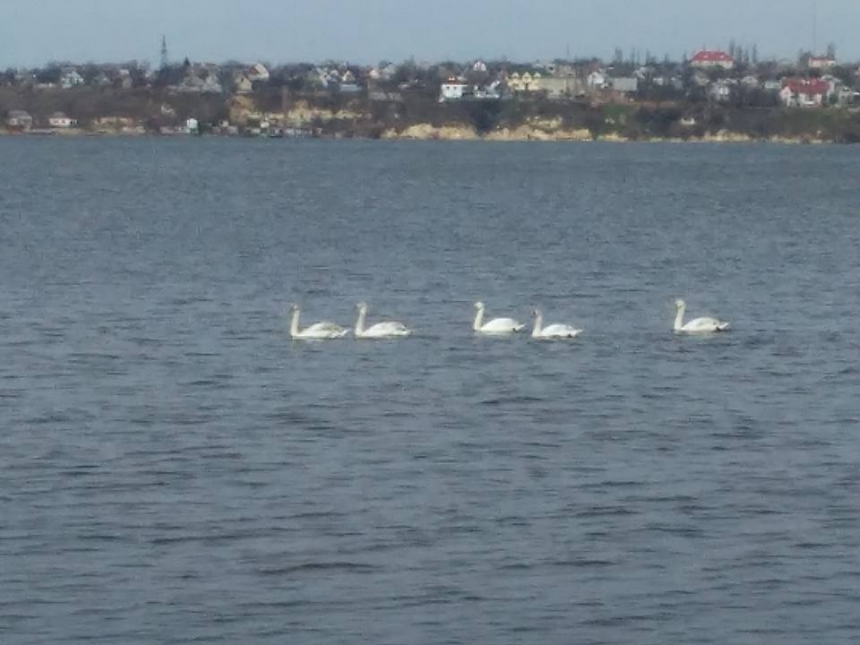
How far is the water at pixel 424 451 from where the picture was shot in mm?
16391

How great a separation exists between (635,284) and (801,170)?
80681mm

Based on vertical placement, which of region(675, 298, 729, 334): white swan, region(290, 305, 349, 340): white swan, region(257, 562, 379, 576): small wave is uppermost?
region(257, 562, 379, 576): small wave

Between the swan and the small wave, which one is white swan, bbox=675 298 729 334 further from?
the small wave

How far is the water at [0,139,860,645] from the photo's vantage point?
16391 mm

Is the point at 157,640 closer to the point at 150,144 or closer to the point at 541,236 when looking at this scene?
the point at 541,236

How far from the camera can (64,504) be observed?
19359 millimetres

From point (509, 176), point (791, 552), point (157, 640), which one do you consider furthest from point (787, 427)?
point (509, 176)

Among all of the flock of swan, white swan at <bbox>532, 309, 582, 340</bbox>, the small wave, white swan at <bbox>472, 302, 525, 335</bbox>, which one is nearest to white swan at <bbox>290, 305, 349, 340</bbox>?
the flock of swan

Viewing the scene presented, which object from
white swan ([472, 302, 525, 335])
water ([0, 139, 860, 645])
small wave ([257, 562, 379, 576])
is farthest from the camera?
white swan ([472, 302, 525, 335])

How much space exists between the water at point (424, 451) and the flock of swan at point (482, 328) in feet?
0.97

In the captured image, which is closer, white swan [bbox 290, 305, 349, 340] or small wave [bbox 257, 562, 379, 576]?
small wave [bbox 257, 562, 379, 576]

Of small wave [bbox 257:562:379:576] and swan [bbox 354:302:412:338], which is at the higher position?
small wave [bbox 257:562:379:576]

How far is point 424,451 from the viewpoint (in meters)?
22.1

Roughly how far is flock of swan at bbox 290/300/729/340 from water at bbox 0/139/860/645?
0.29 meters
